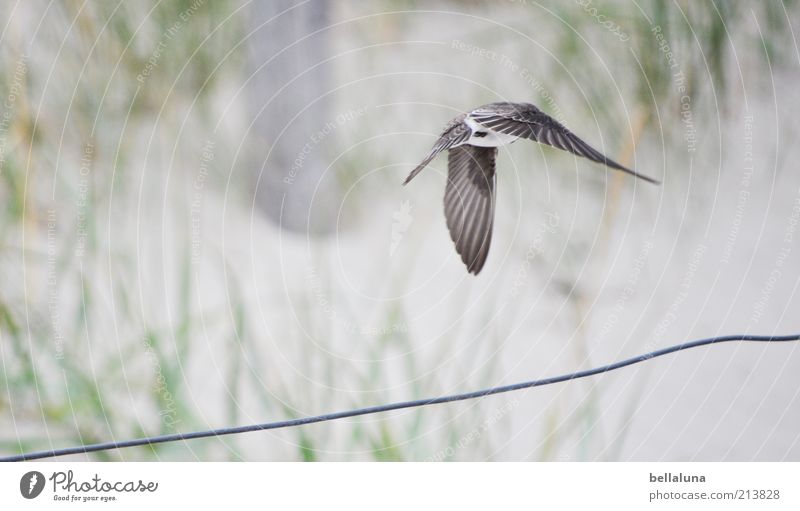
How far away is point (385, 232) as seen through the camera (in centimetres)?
71

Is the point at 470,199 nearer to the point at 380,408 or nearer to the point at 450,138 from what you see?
the point at 450,138

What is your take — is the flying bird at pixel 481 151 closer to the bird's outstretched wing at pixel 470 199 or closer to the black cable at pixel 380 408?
the bird's outstretched wing at pixel 470 199

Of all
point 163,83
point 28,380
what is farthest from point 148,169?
point 28,380

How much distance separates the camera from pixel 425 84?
2.51 feet

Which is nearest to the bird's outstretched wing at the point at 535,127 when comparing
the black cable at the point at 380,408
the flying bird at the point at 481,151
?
the flying bird at the point at 481,151

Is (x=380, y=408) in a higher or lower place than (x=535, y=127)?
lower

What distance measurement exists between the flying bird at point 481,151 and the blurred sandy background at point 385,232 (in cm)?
2

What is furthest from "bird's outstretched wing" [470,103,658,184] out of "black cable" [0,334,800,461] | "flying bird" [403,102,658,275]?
"black cable" [0,334,800,461]

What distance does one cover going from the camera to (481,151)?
0.63 meters

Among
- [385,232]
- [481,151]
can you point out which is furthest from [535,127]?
[385,232]

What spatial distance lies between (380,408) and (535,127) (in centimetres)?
23

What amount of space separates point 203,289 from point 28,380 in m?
0.15
